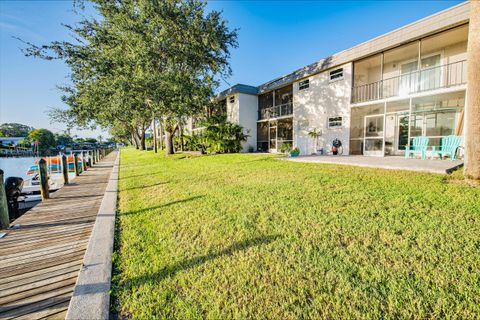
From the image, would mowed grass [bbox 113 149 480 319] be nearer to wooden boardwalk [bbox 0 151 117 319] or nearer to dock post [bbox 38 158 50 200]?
wooden boardwalk [bbox 0 151 117 319]

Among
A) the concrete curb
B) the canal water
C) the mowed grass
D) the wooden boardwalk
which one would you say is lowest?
the canal water

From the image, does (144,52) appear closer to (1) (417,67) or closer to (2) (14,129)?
(1) (417,67)

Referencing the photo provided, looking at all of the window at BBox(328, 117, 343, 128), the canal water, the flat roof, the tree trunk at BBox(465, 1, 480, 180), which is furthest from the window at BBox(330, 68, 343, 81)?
the canal water

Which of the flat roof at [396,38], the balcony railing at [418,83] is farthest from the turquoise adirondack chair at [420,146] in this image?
the flat roof at [396,38]

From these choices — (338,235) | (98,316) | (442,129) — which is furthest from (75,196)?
(442,129)

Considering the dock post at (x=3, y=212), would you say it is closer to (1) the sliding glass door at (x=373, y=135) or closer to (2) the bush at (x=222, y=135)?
(2) the bush at (x=222, y=135)

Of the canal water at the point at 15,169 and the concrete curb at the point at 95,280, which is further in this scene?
the canal water at the point at 15,169

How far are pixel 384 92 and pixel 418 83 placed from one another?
2.04 meters

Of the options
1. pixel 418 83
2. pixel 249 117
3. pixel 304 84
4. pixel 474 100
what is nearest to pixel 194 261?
pixel 474 100

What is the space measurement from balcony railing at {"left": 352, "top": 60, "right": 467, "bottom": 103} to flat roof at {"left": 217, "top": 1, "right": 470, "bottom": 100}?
153 centimetres

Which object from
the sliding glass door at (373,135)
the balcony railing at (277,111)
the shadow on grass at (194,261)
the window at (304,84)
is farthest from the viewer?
the balcony railing at (277,111)

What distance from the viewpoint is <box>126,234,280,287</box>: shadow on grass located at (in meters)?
2.12

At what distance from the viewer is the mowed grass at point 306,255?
1.71 meters

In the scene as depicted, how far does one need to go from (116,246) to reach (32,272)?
921 mm
